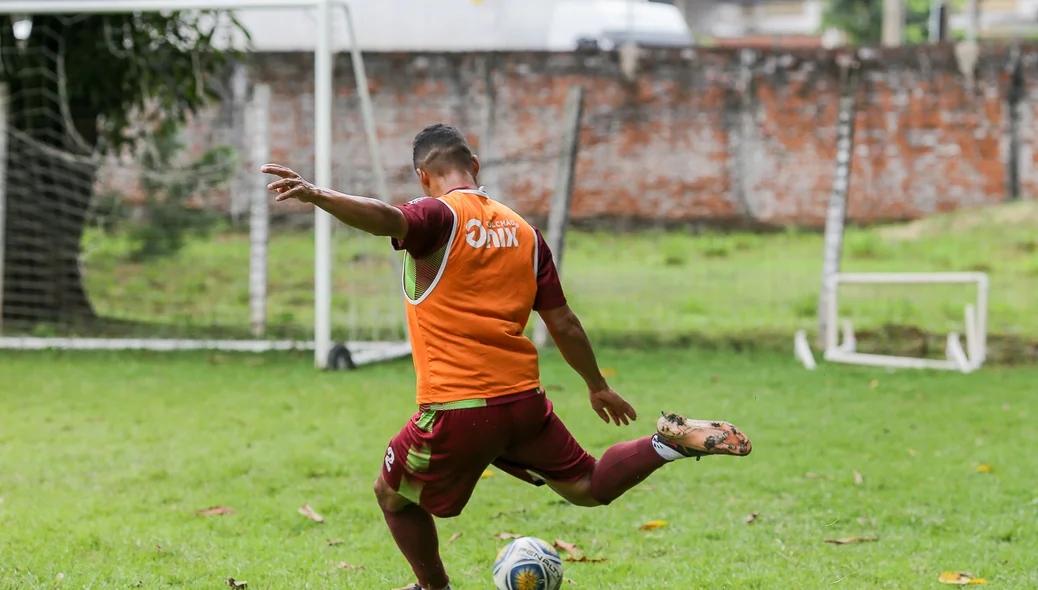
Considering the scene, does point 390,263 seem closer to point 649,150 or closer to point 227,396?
point 227,396

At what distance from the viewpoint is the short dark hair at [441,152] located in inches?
140

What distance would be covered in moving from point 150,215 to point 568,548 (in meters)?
8.53

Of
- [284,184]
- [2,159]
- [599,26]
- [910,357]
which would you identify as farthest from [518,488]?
[599,26]

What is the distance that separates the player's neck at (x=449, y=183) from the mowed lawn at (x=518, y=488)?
1.41 meters

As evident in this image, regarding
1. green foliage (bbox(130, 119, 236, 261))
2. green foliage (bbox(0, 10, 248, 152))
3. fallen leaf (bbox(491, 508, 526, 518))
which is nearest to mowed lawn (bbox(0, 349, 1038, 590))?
fallen leaf (bbox(491, 508, 526, 518))

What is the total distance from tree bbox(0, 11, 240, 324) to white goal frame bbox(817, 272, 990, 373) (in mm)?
6165

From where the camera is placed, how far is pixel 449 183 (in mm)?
3553

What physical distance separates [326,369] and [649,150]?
6908mm

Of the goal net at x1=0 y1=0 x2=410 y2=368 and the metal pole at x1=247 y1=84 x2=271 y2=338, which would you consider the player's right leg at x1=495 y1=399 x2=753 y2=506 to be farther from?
the metal pole at x1=247 y1=84 x2=271 y2=338

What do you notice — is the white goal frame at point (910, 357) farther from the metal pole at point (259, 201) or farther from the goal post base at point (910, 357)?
the metal pole at point (259, 201)

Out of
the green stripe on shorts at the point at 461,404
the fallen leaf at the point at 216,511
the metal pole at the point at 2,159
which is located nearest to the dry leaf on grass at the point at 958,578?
the green stripe on shorts at the point at 461,404

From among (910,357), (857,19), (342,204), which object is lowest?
(910,357)

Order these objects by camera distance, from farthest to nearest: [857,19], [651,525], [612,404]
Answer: [857,19] → [651,525] → [612,404]

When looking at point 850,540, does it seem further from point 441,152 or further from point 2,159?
point 2,159
